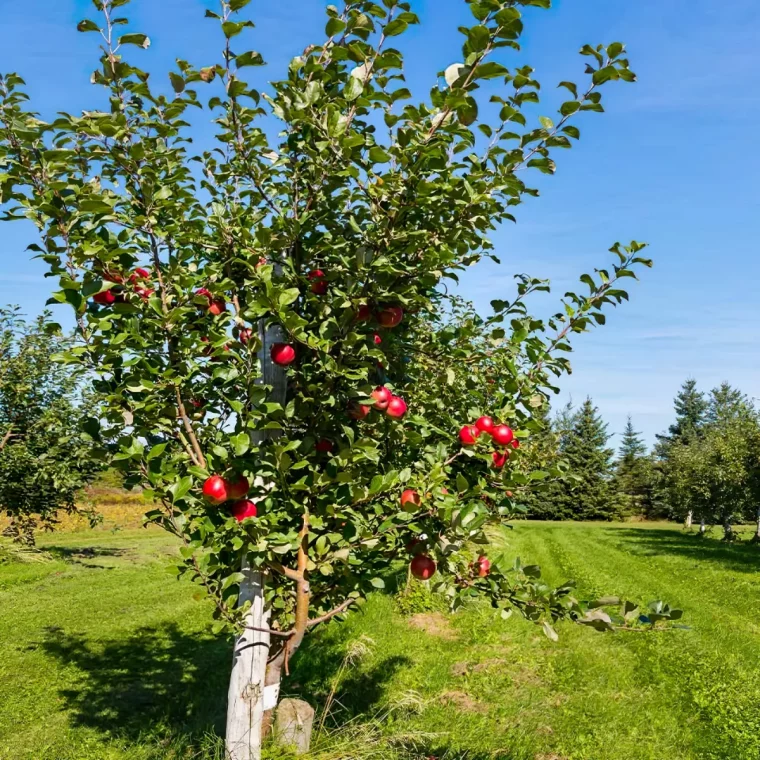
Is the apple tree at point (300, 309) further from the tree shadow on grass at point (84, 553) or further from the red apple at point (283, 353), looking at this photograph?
the tree shadow on grass at point (84, 553)

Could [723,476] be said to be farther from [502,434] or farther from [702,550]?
[502,434]

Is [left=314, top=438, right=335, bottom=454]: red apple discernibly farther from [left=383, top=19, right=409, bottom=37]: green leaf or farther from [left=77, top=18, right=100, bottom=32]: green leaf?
[left=77, top=18, right=100, bottom=32]: green leaf

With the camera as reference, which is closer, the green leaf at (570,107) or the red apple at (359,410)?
the green leaf at (570,107)

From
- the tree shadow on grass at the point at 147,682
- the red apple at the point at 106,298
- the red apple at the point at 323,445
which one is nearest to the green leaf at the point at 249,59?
the red apple at the point at 106,298

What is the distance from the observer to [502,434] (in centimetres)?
307

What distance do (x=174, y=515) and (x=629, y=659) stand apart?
7394 mm

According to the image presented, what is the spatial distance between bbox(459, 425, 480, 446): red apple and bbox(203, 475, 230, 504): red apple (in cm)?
116

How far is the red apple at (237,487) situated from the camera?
2.86 metres

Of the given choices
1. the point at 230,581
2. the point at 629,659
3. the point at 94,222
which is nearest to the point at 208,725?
the point at 230,581

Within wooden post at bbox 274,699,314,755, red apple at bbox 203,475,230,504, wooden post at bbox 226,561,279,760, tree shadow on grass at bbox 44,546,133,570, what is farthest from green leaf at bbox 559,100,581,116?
tree shadow on grass at bbox 44,546,133,570

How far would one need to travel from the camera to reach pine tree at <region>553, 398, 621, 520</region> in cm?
4456

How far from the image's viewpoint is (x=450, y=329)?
140 inches

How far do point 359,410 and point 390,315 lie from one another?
47cm

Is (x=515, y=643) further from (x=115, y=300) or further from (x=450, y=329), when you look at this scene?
(x=115, y=300)
